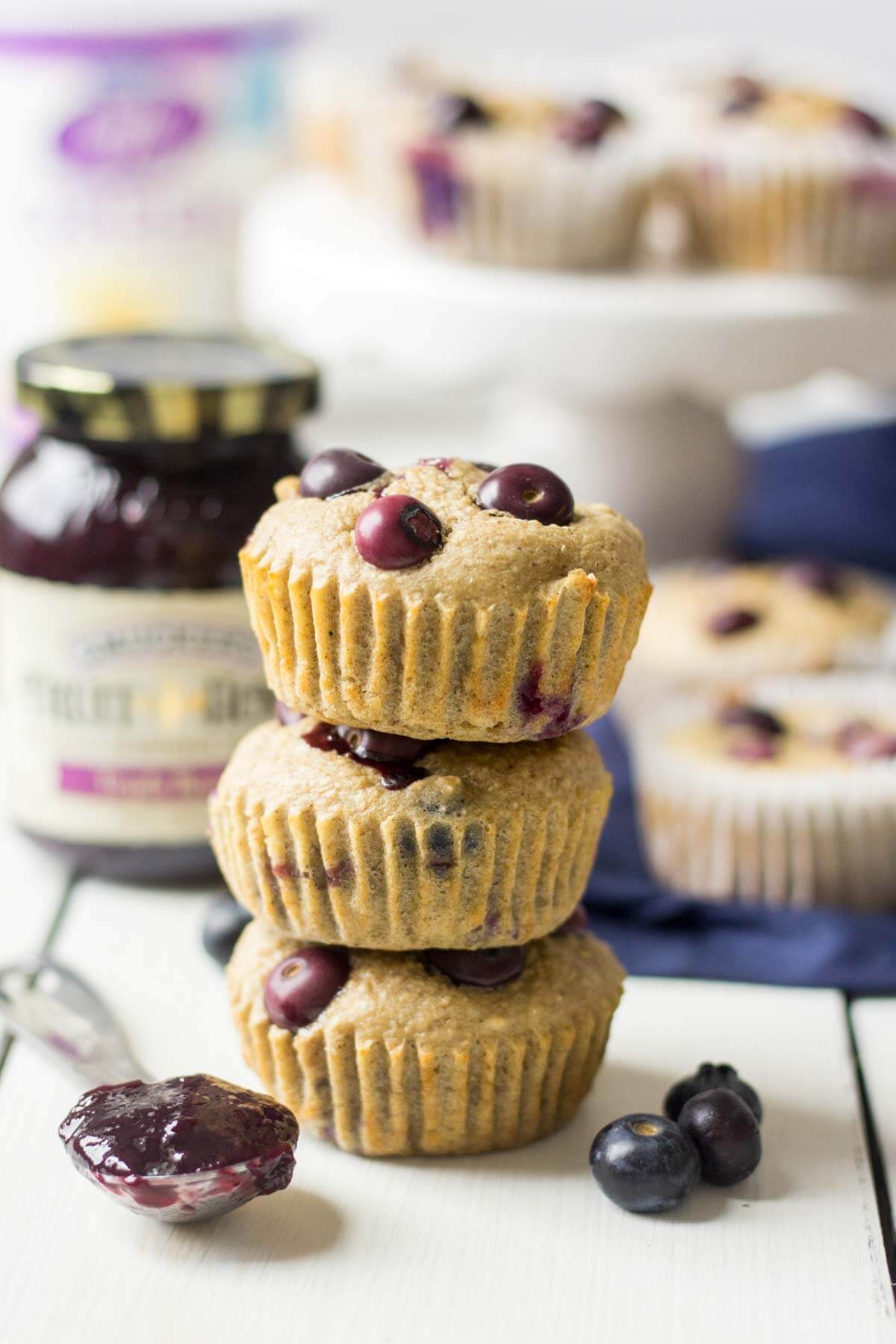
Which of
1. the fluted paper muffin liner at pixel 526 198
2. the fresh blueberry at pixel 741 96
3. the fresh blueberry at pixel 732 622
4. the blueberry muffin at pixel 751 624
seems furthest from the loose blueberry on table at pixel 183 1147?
the fresh blueberry at pixel 741 96

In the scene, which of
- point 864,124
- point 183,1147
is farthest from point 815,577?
point 183,1147

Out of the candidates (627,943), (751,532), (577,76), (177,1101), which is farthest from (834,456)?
(177,1101)

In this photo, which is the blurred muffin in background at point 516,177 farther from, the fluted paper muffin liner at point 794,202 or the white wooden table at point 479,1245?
the white wooden table at point 479,1245

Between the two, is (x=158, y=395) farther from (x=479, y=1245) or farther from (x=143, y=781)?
(x=479, y=1245)

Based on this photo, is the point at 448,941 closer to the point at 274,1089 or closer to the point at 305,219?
the point at 274,1089

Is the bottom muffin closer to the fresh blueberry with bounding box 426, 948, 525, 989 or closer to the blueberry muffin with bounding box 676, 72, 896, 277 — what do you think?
the fresh blueberry with bounding box 426, 948, 525, 989

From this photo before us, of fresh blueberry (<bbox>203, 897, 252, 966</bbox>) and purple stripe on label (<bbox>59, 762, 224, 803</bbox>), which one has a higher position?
purple stripe on label (<bbox>59, 762, 224, 803</bbox>)

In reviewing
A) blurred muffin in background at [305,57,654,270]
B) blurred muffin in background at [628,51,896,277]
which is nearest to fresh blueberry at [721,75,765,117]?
blurred muffin in background at [628,51,896,277]
